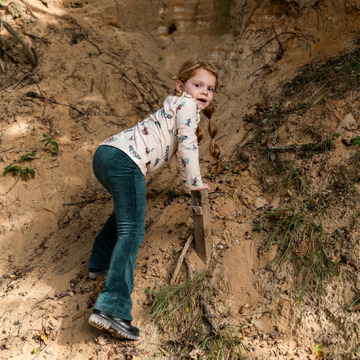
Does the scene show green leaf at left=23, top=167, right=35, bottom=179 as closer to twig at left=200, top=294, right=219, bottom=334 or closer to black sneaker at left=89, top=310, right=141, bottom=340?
black sneaker at left=89, top=310, right=141, bottom=340

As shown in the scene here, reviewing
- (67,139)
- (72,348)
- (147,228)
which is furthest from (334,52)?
(72,348)

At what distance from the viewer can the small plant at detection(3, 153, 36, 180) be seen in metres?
3.76

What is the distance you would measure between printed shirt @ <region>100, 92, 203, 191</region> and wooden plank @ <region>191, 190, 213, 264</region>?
9 centimetres

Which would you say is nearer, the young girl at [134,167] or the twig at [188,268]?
the young girl at [134,167]

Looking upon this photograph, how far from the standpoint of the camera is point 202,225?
2705 millimetres

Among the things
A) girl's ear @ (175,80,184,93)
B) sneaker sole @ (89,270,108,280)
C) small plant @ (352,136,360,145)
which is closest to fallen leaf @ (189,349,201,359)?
sneaker sole @ (89,270,108,280)

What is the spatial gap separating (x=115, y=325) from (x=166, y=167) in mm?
2148

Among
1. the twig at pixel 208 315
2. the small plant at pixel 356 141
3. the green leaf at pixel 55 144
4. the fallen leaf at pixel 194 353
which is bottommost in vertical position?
the fallen leaf at pixel 194 353

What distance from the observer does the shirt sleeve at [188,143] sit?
8.59 feet

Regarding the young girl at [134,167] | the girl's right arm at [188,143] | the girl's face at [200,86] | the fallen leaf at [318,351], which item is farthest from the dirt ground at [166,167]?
the girl's face at [200,86]

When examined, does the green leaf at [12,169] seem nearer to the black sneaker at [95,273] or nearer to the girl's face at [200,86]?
the black sneaker at [95,273]

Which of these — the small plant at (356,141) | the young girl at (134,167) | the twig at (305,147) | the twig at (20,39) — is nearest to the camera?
the young girl at (134,167)

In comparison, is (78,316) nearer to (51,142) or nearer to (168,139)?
(168,139)

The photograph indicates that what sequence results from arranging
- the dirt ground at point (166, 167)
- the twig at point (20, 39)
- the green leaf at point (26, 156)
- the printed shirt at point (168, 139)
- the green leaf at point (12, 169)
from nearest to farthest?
the dirt ground at point (166, 167), the printed shirt at point (168, 139), the green leaf at point (12, 169), the green leaf at point (26, 156), the twig at point (20, 39)
